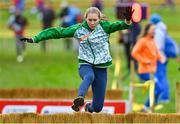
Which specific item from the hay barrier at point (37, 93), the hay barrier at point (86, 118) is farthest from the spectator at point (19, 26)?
the hay barrier at point (86, 118)

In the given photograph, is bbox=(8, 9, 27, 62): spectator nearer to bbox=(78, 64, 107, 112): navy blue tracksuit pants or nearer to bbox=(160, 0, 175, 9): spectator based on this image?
bbox=(78, 64, 107, 112): navy blue tracksuit pants

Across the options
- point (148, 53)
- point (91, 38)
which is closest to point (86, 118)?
Answer: point (91, 38)

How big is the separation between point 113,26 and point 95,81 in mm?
904

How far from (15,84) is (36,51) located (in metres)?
14.3

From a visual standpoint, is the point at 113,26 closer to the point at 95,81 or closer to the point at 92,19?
the point at 92,19

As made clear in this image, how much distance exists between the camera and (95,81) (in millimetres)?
14031

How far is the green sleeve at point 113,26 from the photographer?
44.6 feet

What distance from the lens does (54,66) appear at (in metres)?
33.5

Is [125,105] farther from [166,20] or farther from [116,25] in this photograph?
[166,20]

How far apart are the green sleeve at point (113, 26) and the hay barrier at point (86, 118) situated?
216 centimetres

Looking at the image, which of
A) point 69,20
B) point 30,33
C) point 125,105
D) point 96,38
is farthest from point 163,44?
point 30,33

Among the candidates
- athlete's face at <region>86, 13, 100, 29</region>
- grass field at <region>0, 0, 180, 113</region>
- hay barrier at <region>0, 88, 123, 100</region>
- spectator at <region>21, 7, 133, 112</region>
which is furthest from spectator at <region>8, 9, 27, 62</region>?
athlete's face at <region>86, 13, 100, 29</region>

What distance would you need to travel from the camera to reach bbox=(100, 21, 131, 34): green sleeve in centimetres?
1358

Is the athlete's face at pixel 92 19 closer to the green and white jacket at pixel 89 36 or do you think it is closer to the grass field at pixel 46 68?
the green and white jacket at pixel 89 36
